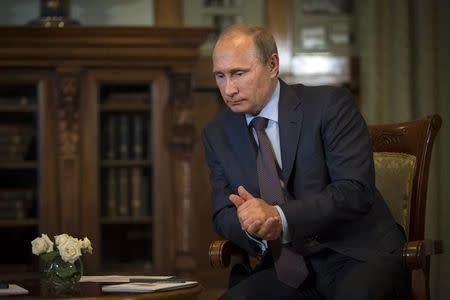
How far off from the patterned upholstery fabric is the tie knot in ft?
1.80

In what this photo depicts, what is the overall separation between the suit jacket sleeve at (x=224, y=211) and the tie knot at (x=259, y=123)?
0.20 m

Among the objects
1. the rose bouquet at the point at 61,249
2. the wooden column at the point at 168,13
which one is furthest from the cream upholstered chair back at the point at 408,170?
the wooden column at the point at 168,13

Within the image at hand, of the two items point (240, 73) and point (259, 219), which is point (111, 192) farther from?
point (259, 219)

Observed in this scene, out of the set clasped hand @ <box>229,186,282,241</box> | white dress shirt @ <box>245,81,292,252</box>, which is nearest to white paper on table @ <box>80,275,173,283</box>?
white dress shirt @ <box>245,81,292,252</box>

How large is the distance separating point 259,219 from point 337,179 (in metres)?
0.34

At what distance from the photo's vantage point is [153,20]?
217 inches

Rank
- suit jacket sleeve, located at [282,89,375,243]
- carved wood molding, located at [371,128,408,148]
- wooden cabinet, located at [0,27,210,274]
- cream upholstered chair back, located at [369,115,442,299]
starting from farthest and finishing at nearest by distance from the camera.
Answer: wooden cabinet, located at [0,27,210,274]
carved wood molding, located at [371,128,408,148]
cream upholstered chair back, located at [369,115,442,299]
suit jacket sleeve, located at [282,89,375,243]

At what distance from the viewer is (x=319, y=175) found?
2863mm

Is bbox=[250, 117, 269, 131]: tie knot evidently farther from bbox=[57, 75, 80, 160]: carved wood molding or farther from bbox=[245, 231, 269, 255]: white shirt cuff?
bbox=[57, 75, 80, 160]: carved wood molding

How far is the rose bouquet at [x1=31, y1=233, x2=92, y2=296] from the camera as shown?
2805mm

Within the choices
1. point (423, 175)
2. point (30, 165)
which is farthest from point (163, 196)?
point (423, 175)

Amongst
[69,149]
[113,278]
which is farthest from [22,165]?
[113,278]

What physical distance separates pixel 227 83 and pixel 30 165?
8.02ft

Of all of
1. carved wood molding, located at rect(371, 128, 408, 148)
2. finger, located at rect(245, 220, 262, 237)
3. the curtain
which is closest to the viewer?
finger, located at rect(245, 220, 262, 237)
